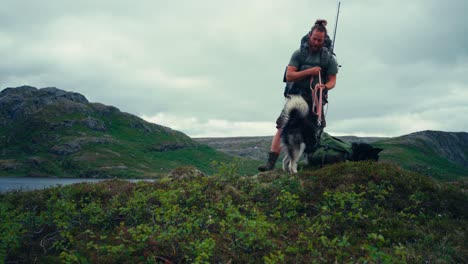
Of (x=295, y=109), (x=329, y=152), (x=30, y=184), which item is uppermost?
(x=295, y=109)

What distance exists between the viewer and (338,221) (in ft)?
24.5

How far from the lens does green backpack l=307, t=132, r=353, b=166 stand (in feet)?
37.6

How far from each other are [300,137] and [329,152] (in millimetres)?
1073

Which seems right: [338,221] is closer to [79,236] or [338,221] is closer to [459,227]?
[459,227]

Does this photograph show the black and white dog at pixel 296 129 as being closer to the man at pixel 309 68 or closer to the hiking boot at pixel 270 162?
the man at pixel 309 68

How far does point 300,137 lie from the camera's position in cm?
1127

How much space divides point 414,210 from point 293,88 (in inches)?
209

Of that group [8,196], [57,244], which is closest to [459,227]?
[57,244]

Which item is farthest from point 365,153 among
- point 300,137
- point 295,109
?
point 295,109

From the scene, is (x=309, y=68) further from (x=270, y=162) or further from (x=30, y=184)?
(x=30, y=184)

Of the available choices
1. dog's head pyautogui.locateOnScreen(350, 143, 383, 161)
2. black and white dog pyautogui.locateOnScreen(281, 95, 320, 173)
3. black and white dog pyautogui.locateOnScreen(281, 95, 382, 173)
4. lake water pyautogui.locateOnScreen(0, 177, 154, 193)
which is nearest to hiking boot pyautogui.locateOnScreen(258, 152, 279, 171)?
black and white dog pyautogui.locateOnScreen(281, 95, 382, 173)

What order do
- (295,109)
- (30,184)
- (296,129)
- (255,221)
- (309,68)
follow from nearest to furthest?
1. (255,221)
2. (296,129)
3. (295,109)
4. (309,68)
5. (30,184)

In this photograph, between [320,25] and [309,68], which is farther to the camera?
[309,68]

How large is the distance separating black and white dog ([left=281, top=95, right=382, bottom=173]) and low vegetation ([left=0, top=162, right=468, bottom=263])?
95 cm
